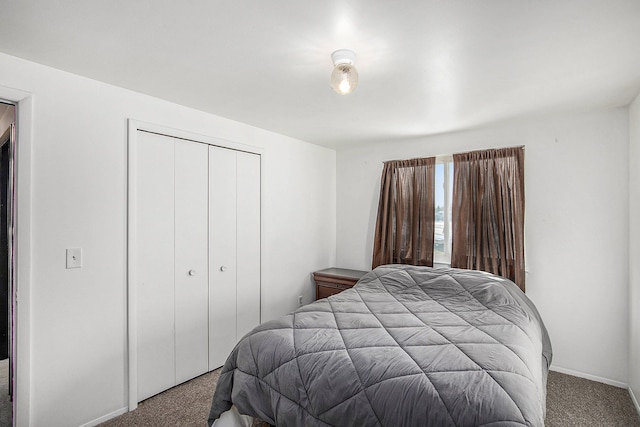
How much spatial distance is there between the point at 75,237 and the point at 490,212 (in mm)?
3439

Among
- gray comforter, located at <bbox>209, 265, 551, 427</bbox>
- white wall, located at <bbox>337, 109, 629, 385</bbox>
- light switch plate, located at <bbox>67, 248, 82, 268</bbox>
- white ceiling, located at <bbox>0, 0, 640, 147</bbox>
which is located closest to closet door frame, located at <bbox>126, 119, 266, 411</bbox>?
light switch plate, located at <bbox>67, 248, 82, 268</bbox>

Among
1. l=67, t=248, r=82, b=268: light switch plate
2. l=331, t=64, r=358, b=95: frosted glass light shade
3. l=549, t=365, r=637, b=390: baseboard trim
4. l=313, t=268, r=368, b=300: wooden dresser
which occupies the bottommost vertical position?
l=549, t=365, r=637, b=390: baseboard trim

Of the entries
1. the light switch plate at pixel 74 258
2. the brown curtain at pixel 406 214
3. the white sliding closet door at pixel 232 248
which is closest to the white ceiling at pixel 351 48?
the white sliding closet door at pixel 232 248

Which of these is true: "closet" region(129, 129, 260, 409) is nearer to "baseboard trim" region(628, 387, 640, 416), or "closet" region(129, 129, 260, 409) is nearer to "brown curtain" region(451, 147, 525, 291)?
"brown curtain" region(451, 147, 525, 291)

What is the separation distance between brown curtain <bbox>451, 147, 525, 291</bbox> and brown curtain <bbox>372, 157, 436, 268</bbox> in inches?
11.3

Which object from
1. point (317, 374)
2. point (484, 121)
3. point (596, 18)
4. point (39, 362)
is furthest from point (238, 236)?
point (596, 18)

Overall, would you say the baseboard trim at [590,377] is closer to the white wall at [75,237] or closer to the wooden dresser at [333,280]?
the wooden dresser at [333,280]

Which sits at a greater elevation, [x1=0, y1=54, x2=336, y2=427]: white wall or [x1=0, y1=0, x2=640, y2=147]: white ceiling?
[x1=0, y1=0, x2=640, y2=147]: white ceiling

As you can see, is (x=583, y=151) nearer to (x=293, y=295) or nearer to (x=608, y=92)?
(x=608, y=92)

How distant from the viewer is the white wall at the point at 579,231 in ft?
8.91

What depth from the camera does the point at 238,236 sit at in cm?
321

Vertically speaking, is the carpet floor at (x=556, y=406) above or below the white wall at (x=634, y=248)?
below

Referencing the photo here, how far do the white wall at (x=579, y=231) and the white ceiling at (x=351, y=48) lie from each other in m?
0.32

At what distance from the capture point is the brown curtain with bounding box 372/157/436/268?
3.62m
